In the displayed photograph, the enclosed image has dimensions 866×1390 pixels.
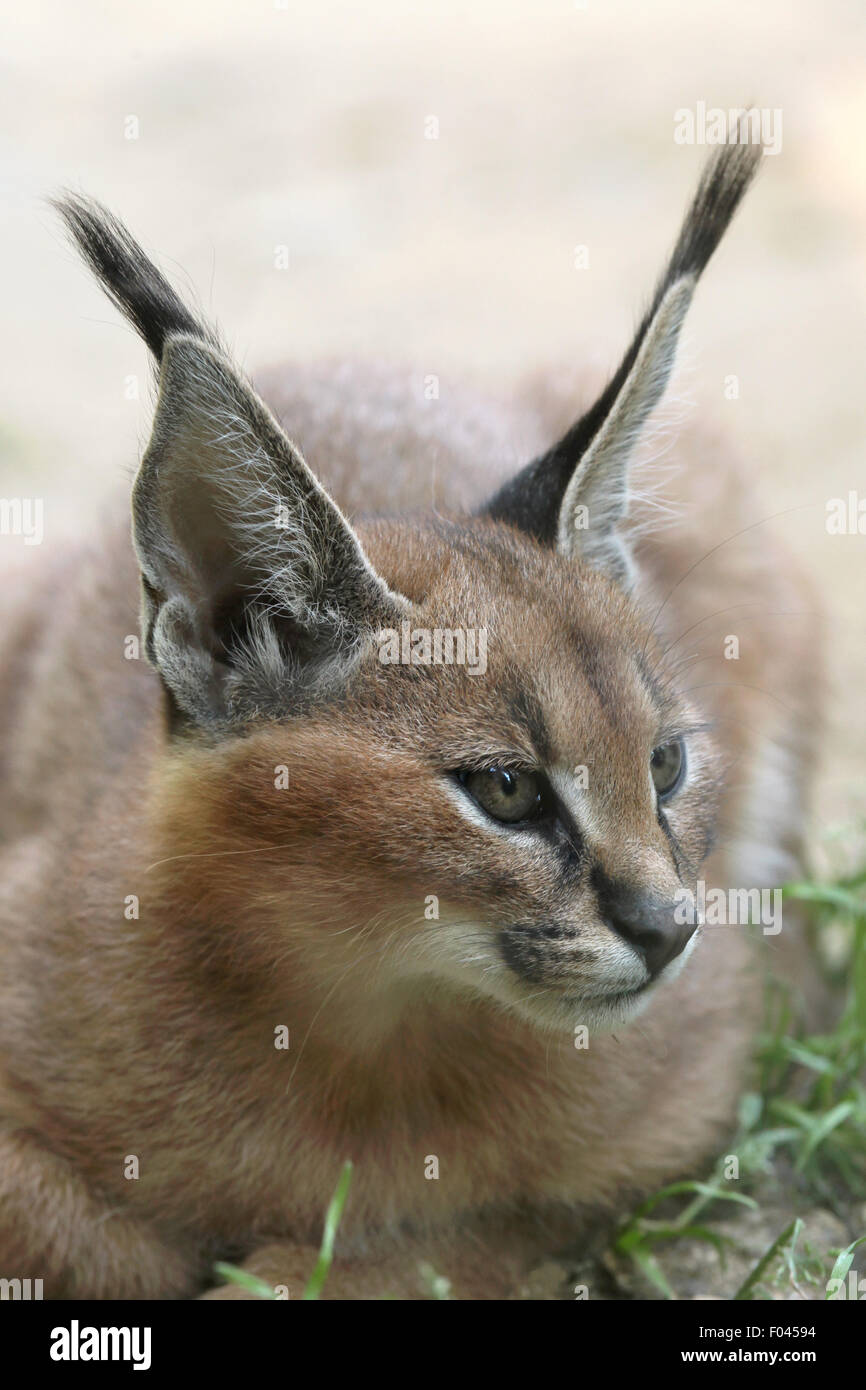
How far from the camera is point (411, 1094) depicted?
4344 millimetres

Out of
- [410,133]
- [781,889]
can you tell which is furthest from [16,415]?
[781,889]

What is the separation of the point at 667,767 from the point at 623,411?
3.03 ft

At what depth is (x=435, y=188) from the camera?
11.7m

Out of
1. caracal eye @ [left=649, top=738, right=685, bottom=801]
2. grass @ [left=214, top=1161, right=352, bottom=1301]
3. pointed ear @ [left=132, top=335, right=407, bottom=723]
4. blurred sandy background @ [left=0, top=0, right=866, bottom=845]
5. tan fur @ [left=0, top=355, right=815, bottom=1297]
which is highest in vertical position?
blurred sandy background @ [left=0, top=0, right=866, bottom=845]

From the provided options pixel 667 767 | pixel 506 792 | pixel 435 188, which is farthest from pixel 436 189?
pixel 506 792

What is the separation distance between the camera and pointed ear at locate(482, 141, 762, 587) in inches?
160

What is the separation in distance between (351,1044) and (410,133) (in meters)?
9.15

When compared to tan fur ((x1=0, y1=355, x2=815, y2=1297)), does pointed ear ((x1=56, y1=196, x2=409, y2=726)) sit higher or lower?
higher

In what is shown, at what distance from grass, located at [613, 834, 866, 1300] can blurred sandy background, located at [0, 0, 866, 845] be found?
10.8 ft

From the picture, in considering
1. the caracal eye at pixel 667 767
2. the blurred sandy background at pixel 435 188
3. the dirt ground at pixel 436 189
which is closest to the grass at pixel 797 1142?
the caracal eye at pixel 667 767

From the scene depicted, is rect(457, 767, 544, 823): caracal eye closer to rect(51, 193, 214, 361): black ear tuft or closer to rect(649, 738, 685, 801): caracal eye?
rect(649, 738, 685, 801): caracal eye

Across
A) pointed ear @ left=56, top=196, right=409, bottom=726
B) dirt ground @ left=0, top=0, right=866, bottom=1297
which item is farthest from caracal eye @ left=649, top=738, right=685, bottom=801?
dirt ground @ left=0, top=0, right=866, bottom=1297

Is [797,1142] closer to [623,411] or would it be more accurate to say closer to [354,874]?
[354,874]
